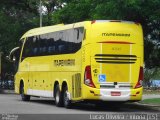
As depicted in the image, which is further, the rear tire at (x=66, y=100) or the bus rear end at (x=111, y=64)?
the rear tire at (x=66, y=100)

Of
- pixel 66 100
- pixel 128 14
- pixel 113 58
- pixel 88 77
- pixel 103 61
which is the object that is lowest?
pixel 66 100

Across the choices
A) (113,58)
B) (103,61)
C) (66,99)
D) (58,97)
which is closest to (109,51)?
(113,58)

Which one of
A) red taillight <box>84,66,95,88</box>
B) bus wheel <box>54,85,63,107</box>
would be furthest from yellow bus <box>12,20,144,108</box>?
bus wheel <box>54,85,63,107</box>

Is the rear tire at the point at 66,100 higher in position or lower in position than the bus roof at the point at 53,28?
lower

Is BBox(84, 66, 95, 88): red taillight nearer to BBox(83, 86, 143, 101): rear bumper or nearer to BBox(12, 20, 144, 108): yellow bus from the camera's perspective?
BBox(12, 20, 144, 108): yellow bus

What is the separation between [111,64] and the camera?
2419 cm

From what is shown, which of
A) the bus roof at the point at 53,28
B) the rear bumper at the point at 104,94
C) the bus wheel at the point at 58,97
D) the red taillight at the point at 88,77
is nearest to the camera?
the rear bumper at the point at 104,94

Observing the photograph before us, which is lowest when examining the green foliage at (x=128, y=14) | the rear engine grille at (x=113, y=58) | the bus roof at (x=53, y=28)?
the rear engine grille at (x=113, y=58)

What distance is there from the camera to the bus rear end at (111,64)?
24.1 m

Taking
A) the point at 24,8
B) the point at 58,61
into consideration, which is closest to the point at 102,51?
the point at 58,61

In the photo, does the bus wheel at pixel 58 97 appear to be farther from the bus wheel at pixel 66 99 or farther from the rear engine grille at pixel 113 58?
the rear engine grille at pixel 113 58

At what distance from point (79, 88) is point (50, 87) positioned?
3.81m

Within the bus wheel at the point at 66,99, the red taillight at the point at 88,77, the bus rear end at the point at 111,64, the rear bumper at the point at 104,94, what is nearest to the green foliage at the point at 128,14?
the bus rear end at the point at 111,64

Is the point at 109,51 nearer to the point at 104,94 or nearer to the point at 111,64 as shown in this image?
the point at 111,64
